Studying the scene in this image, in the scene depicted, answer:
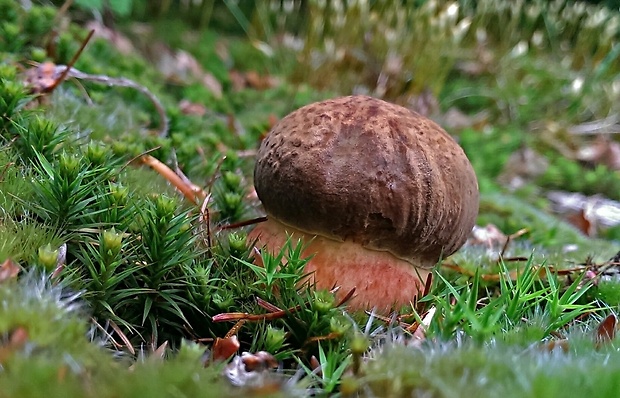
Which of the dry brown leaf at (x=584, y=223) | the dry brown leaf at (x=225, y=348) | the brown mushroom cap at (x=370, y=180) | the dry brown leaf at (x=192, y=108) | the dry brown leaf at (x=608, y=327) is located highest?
the brown mushroom cap at (x=370, y=180)

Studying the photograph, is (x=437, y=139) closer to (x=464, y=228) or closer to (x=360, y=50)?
(x=464, y=228)

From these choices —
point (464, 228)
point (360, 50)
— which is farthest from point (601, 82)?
point (464, 228)

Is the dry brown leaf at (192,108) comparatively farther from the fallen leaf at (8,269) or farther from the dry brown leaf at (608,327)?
the dry brown leaf at (608,327)

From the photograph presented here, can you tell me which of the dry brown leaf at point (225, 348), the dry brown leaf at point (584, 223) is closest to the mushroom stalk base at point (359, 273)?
the dry brown leaf at point (225, 348)

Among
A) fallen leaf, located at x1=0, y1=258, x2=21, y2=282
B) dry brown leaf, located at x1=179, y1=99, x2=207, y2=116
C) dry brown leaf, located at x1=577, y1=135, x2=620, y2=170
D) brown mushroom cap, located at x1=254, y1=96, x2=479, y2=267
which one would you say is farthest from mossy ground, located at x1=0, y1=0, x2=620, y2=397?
dry brown leaf, located at x1=577, y1=135, x2=620, y2=170

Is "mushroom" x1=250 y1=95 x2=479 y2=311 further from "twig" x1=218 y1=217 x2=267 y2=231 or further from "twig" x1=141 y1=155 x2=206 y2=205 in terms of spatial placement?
"twig" x1=141 y1=155 x2=206 y2=205

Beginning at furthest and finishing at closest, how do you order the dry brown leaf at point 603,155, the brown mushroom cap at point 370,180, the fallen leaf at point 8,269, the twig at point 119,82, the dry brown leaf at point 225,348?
the dry brown leaf at point 603,155
the twig at point 119,82
the brown mushroom cap at point 370,180
the dry brown leaf at point 225,348
the fallen leaf at point 8,269

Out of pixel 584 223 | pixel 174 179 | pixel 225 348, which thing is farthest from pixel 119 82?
pixel 584 223

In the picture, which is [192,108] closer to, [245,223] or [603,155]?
[245,223]
